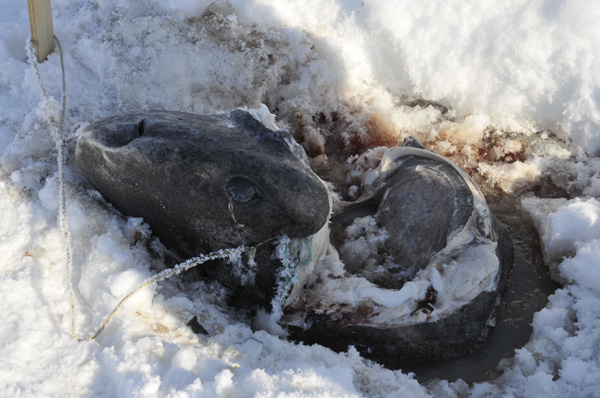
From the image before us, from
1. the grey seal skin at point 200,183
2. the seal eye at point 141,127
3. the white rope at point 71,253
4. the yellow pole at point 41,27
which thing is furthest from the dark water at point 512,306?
the yellow pole at point 41,27

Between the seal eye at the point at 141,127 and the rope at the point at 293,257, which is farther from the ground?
the seal eye at the point at 141,127

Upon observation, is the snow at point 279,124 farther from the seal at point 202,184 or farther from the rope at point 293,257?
the rope at point 293,257

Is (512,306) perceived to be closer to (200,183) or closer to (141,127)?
(200,183)

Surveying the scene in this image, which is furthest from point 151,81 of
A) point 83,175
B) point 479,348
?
point 479,348

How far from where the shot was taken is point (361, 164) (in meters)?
4.27

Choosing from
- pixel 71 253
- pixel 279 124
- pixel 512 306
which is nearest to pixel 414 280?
pixel 512 306

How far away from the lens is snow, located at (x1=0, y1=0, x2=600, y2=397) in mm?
2508

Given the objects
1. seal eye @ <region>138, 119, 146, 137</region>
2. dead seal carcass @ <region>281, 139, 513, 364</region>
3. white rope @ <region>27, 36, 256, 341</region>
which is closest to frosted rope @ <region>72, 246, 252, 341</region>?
white rope @ <region>27, 36, 256, 341</region>

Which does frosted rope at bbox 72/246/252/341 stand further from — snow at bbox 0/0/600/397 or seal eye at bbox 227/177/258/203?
seal eye at bbox 227/177/258/203

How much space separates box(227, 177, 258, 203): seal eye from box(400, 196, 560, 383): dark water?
51.7 inches

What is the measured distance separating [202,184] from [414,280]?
137 cm

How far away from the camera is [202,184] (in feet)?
9.46

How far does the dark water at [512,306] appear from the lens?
9.86 feet

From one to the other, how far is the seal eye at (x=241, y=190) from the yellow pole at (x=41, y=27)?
225cm
